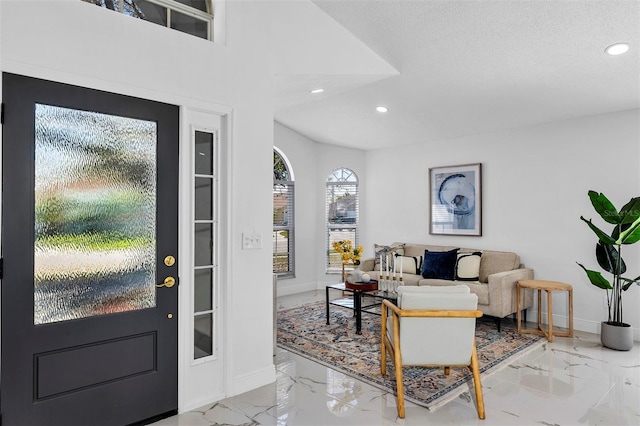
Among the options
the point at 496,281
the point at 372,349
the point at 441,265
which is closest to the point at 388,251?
the point at 441,265

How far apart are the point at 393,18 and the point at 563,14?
122 cm

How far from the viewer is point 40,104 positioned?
2221mm

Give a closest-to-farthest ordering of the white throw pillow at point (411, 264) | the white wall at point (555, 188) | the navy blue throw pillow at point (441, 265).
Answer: the white wall at point (555, 188), the navy blue throw pillow at point (441, 265), the white throw pillow at point (411, 264)

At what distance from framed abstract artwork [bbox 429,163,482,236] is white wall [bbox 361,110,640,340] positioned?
0.09m

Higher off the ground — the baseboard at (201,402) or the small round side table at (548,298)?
the small round side table at (548,298)

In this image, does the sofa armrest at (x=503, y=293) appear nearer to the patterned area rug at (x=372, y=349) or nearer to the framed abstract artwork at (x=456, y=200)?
the patterned area rug at (x=372, y=349)

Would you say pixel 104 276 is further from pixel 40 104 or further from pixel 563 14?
pixel 563 14

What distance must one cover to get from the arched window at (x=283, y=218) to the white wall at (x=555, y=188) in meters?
2.23

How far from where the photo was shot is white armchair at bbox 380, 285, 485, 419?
105 inches

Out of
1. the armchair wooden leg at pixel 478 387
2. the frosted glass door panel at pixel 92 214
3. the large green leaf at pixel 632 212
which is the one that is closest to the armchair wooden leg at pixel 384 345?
the armchair wooden leg at pixel 478 387

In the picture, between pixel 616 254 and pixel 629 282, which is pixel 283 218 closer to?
pixel 616 254

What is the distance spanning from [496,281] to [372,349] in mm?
1680

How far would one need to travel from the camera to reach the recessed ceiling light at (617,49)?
306 centimetres

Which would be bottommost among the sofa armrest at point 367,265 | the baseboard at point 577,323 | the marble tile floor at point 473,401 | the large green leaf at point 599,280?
the marble tile floor at point 473,401
